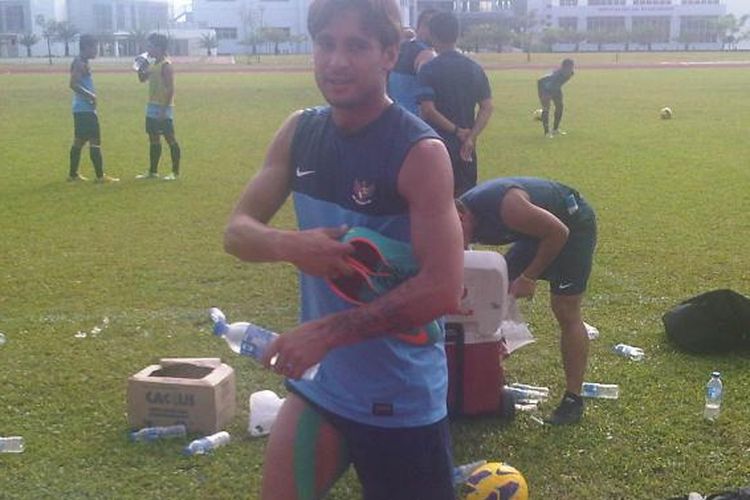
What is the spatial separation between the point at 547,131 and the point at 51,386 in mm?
16334

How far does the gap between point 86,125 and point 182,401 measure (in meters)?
9.59

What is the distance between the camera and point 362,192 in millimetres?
2312

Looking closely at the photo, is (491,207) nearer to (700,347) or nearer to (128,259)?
(700,347)

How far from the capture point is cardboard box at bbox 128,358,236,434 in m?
4.87

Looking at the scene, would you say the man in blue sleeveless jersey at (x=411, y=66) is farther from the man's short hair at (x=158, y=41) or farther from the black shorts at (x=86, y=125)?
the black shorts at (x=86, y=125)

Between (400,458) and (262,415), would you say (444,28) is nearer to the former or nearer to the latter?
(262,415)

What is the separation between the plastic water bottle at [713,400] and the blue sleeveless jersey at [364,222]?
312 centimetres

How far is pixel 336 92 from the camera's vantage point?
231 cm

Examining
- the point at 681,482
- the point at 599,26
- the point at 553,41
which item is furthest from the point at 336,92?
the point at 599,26

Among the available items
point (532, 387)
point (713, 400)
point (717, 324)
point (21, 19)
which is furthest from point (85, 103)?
point (21, 19)

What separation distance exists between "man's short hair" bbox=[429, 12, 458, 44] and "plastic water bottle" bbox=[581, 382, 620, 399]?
3580mm

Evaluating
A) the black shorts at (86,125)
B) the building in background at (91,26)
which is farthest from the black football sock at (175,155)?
the building in background at (91,26)

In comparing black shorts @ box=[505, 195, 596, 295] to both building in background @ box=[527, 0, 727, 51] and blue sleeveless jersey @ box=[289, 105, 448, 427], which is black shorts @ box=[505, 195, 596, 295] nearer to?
blue sleeveless jersey @ box=[289, 105, 448, 427]

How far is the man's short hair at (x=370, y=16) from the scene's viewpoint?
7.48 ft
